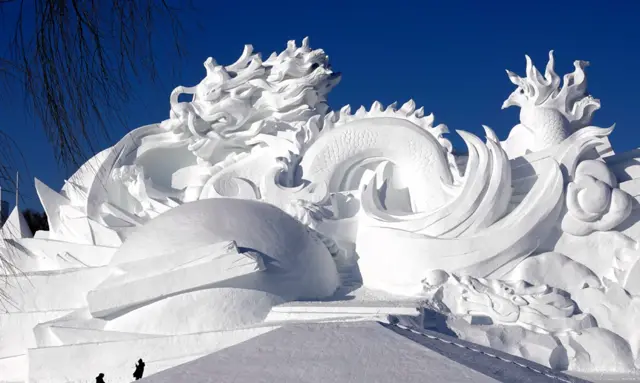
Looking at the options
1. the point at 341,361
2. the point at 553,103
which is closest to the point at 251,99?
the point at 553,103

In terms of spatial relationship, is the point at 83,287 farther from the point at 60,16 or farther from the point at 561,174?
the point at 60,16

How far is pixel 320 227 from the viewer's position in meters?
9.70

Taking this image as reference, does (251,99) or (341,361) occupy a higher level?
(251,99)

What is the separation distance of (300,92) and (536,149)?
290 centimetres

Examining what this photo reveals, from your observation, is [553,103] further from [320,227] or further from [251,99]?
[251,99]

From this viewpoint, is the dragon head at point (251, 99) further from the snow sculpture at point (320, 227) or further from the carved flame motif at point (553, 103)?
the carved flame motif at point (553, 103)

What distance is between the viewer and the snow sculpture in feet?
26.6

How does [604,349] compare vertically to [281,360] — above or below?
below

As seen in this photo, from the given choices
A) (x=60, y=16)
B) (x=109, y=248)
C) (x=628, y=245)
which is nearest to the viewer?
(x=60, y=16)

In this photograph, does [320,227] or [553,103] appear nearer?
[320,227]

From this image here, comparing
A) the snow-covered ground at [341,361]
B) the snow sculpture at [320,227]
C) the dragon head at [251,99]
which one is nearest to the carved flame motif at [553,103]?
the snow sculpture at [320,227]

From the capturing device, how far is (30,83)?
12.4 feet

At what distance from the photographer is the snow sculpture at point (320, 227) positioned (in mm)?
8117

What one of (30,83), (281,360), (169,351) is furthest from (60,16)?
(169,351)
